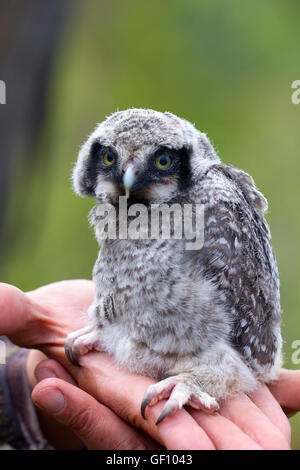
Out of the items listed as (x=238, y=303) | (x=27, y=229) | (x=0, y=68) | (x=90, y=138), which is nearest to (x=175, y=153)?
(x=90, y=138)

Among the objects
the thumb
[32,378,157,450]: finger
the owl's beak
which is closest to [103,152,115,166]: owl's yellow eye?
the owl's beak

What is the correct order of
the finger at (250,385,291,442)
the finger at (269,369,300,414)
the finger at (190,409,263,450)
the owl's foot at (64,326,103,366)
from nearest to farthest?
1. the finger at (190,409,263,450)
2. the finger at (250,385,291,442)
3. the owl's foot at (64,326,103,366)
4. the finger at (269,369,300,414)

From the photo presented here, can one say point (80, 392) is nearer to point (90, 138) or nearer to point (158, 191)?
point (158, 191)

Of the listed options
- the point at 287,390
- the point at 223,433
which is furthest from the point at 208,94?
the point at 223,433

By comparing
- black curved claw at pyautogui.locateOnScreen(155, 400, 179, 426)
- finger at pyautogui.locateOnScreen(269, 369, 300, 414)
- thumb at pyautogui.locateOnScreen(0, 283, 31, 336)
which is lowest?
finger at pyautogui.locateOnScreen(269, 369, 300, 414)

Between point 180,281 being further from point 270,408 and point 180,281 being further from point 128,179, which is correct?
point 270,408

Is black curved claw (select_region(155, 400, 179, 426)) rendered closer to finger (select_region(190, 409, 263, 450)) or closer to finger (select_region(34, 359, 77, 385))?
finger (select_region(190, 409, 263, 450))
